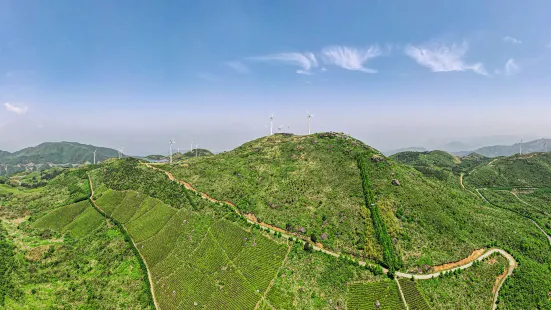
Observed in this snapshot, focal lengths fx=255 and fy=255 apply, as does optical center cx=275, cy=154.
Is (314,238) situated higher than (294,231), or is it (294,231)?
(294,231)

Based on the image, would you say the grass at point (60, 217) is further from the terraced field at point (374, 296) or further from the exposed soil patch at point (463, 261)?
the exposed soil patch at point (463, 261)

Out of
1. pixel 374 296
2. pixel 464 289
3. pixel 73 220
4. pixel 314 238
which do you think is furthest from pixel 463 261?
pixel 73 220

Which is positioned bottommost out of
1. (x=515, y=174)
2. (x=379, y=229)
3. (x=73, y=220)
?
(x=73, y=220)

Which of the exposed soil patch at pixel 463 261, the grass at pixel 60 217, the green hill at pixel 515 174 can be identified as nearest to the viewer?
the exposed soil patch at pixel 463 261

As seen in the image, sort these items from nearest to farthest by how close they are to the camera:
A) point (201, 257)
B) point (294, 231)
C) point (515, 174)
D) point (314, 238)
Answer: point (201, 257), point (314, 238), point (294, 231), point (515, 174)

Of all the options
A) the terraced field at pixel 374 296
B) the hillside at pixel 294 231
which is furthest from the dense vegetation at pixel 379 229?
the terraced field at pixel 374 296

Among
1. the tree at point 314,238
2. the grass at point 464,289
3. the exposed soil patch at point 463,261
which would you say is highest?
the tree at point 314,238

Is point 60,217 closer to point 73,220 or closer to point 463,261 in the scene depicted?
point 73,220
